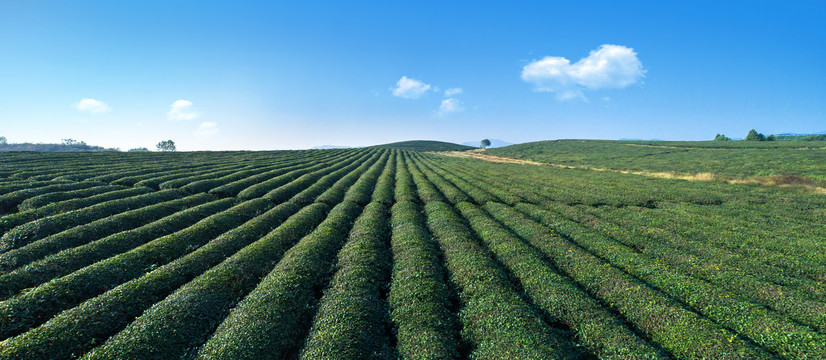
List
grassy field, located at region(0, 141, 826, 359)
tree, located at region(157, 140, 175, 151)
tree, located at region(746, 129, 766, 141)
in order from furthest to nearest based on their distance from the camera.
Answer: tree, located at region(157, 140, 175, 151) < tree, located at region(746, 129, 766, 141) < grassy field, located at region(0, 141, 826, 359)

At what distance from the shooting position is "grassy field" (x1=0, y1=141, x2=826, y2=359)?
400 inches

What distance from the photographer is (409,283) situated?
46.8 feet

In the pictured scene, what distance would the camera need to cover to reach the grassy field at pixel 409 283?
1016cm

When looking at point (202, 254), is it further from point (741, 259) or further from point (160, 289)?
point (741, 259)

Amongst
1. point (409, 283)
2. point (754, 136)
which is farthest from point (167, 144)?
point (754, 136)

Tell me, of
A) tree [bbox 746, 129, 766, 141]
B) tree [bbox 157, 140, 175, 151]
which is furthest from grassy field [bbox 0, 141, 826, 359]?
tree [bbox 157, 140, 175, 151]

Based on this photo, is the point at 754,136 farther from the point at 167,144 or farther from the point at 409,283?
the point at 167,144

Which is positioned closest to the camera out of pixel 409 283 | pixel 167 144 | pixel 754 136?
pixel 409 283

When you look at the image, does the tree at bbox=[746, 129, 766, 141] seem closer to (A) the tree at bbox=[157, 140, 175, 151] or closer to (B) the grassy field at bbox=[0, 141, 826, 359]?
(B) the grassy field at bbox=[0, 141, 826, 359]

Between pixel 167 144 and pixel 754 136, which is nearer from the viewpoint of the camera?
pixel 754 136

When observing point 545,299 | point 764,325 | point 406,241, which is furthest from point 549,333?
point 406,241

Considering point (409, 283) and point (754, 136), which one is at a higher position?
point (754, 136)

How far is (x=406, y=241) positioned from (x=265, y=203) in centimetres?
Answer: 1695

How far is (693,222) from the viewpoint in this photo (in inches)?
930
